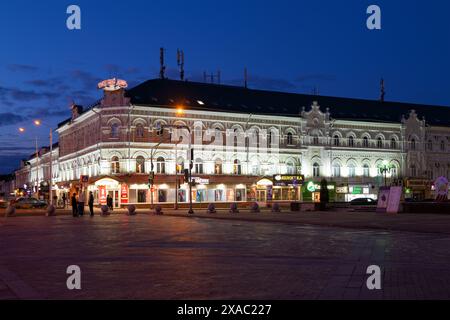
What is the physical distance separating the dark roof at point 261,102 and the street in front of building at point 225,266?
49447 mm

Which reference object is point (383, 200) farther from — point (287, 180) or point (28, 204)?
point (28, 204)

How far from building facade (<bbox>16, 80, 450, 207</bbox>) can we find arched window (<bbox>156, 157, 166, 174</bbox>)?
113 mm

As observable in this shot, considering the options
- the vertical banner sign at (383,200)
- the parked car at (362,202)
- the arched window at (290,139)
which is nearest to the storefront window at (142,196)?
the arched window at (290,139)

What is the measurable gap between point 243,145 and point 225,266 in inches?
2389

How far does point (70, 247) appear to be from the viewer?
19359 mm

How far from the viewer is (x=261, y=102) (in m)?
79.2

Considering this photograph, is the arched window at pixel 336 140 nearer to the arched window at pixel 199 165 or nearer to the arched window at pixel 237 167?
the arched window at pixel 237 167

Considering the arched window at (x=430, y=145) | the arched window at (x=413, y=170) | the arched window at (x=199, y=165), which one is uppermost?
the arched window at (x=430, y=145)

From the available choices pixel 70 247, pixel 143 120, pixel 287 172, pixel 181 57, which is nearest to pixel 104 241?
pixel 70 247

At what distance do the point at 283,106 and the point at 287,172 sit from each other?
8796mm

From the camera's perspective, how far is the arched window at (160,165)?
69938 mm

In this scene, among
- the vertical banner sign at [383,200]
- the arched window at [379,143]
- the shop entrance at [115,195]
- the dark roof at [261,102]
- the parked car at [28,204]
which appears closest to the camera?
the vertical banner sign at [383,200]

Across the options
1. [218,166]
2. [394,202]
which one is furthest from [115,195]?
[394,202]
